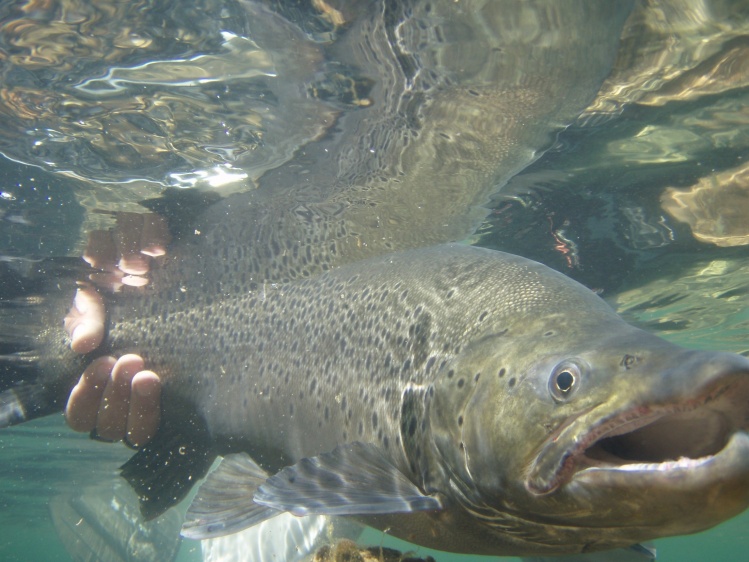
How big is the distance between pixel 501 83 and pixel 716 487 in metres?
5.27

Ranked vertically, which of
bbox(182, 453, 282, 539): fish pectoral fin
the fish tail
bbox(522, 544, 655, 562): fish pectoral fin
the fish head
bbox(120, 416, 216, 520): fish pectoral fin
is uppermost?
the fish head

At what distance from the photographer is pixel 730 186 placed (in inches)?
312

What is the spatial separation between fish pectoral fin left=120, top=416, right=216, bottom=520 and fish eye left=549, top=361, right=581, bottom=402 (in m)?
4.13

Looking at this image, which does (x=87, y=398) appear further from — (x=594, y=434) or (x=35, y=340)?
(x=594, y=434)

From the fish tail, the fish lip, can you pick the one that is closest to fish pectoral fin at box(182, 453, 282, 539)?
the fish lip

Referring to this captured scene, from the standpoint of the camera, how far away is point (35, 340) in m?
7.04

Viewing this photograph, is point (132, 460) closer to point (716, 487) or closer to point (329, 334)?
point (329, 334)

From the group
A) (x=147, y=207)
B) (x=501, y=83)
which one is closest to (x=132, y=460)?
(x=147, y=207)

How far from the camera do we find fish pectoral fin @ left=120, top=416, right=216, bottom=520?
17.1 ft

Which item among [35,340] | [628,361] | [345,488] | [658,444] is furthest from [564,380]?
[35,340]

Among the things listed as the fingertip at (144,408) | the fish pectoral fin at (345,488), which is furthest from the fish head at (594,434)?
the fingertip at (144,408)

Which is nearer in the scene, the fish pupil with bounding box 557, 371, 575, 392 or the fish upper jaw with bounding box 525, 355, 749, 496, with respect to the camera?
the fish upper jaw with bounding box 525, 355, 749, 496

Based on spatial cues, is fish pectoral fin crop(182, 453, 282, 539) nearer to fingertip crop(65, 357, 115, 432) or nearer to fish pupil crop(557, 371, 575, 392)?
fish pupil crop(557, 371, 575, 392)

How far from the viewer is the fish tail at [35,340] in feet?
19.0
